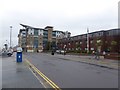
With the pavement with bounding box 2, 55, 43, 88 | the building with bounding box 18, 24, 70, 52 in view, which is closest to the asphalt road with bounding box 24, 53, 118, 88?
the pavement with bounding box 2, 55, 43, 88

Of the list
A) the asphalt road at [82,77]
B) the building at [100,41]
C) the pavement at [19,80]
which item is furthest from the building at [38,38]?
the pavement at [19,80]

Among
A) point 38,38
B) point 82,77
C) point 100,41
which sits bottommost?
point 82,77

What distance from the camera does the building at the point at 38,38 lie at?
151 m

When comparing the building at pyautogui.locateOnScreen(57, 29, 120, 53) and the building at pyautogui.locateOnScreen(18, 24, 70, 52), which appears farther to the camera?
the building at pyautogui.locateOnScreen(18, 24, 70, 52)

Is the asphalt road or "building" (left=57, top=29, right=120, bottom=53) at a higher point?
"building" (left=57, top=29, right=120, bottom=53)

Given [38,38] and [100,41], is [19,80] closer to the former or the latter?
[100,41]

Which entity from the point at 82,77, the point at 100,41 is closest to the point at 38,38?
the point at 100,41

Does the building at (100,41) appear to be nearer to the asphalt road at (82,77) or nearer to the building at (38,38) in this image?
the building at (38,38)

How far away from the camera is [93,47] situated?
99.2 meters

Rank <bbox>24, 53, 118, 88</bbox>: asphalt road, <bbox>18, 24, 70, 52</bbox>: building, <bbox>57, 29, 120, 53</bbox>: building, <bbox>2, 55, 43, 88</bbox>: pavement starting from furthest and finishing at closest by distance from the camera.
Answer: <bbox>18, 24, 70, 52</bbox>: building → <bbox>57, 29, 120, 53</bbox>: building → <bbox>24, 53, 118, 88</bbox>: asphalt road → <bbox>2, 55, 43, 88</bbox>: pavement

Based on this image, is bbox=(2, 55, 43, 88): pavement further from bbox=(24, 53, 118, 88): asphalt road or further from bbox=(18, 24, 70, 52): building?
bbox=(18, 24, 70, 52): building

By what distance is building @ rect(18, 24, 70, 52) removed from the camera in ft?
494

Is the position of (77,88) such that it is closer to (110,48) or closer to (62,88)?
(62,88)

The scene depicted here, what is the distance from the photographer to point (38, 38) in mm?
159000
